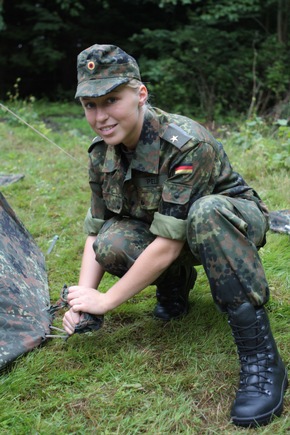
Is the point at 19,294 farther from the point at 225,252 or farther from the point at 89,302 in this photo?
the point at 225,252

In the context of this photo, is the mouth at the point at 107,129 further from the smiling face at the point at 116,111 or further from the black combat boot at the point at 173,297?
the black combat boot at the point at 173,297

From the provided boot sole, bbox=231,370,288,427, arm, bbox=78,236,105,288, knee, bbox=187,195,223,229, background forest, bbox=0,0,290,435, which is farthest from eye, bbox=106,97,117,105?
boot sole, bbox=231,370,288,427

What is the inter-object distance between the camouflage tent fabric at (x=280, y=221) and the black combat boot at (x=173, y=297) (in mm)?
1081

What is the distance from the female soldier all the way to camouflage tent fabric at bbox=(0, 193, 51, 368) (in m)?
0.24

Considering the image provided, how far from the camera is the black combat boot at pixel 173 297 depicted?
8.16 feet

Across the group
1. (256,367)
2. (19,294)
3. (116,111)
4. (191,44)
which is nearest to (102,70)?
(116,111)

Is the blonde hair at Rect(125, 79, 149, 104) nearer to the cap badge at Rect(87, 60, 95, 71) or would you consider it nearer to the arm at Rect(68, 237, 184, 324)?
the cap badge at Rect(87, 60, 95, 71)

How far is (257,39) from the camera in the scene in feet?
33.4

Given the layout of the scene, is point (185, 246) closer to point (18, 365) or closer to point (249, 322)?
point (249, 322)

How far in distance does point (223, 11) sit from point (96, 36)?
14.7 feet

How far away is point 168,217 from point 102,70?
1.92ft

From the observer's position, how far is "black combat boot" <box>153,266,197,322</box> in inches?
97.9

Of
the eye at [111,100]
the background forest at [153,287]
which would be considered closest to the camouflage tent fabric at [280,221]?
the background forest at [153,287]

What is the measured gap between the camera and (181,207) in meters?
2.01
